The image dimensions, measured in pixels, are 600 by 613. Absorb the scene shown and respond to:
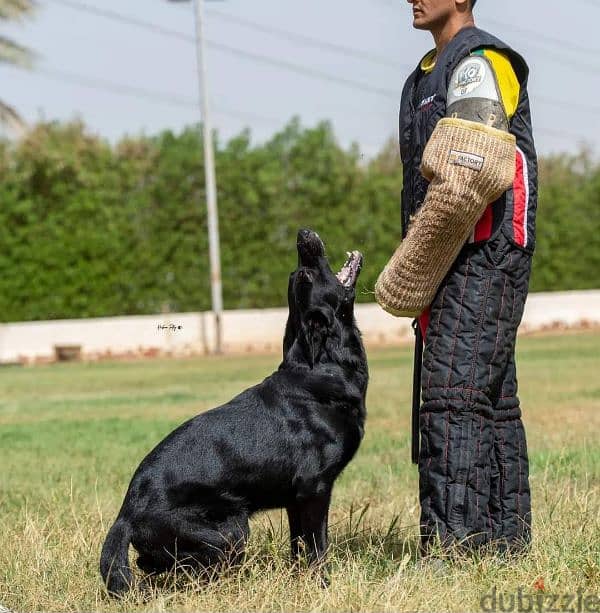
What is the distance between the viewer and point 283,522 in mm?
5312

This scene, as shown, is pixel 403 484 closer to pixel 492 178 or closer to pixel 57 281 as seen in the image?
pixel 492 178

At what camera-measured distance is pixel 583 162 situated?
30297mm

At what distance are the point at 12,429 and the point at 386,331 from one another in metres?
15.8

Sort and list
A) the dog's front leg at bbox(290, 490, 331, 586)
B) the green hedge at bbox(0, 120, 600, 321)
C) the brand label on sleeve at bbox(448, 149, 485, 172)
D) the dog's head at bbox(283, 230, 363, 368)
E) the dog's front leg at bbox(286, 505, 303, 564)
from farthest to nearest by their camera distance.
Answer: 1. the green hedge at bbox(0, 120, 600, 321)
2. the dog's head at bbox(283, 230, 363, 368)
3. the dog's front leg at bbox(286, 505, 303, 564)
4. the dog's front leg at bbox(290, 490, 331, 586)
5. the brand label on sleeve at bbox(448, 149, 485, 172)

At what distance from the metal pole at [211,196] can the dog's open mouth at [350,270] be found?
60.5ft

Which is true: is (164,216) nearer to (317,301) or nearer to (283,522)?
(283,522)

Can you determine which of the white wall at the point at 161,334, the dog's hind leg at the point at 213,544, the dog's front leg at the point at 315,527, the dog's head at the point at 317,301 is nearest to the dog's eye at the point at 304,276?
the dog's head at the point at 317,301

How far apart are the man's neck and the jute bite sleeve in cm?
53

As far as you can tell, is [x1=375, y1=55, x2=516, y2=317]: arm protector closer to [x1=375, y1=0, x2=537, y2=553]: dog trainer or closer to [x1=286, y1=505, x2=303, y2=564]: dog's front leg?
[x1=375, y1=0, x2=537, y2=553]: dog trainer

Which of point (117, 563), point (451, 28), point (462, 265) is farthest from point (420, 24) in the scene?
point (117, 563)

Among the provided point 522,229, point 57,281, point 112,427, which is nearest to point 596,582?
point 522,229

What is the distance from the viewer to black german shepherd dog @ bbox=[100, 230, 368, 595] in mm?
3896

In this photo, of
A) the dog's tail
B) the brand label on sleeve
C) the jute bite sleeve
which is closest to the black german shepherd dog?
the dog's tail

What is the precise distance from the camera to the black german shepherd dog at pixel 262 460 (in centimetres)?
390
